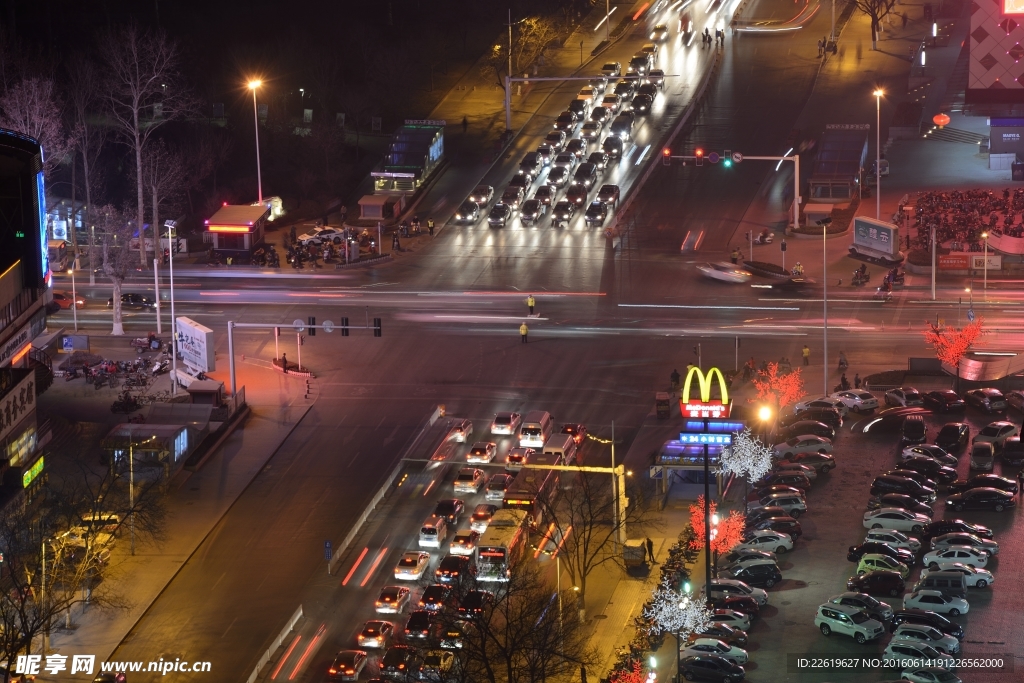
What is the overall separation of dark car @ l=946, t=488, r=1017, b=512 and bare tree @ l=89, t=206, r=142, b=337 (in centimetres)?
4608

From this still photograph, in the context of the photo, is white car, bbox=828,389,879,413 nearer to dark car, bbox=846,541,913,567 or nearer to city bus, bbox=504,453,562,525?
city bus, bbox=504,453,562,525

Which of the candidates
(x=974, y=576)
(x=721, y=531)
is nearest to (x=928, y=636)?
(x=974, y=576)

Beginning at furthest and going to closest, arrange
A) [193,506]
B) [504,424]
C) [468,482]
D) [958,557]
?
1. [504,424]
2. [468,482]
3. [193,506]
4. [958,557]

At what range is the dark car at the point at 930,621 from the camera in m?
58.4

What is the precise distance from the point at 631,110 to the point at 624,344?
41.7m

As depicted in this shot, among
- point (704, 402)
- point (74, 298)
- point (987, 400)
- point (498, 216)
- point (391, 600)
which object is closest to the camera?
point (391, 600)

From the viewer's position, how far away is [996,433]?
249 ft

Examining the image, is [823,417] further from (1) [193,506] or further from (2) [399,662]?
(2) [399,662]

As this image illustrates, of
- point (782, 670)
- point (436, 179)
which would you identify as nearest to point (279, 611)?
point (782, 670)

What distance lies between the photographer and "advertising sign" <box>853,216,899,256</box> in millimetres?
100312

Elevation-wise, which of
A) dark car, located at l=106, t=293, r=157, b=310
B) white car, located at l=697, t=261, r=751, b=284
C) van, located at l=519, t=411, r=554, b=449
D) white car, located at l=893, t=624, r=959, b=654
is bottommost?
white car, located at l=893, t=624, r=959, b=654

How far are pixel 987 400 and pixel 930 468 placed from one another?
8.89 m

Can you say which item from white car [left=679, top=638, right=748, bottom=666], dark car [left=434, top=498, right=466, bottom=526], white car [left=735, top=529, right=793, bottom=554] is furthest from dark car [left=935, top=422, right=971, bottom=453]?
white car [left=679, top=638, right=748, bottom=666]

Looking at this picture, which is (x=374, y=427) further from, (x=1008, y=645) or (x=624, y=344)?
(x=1008, y=645)
